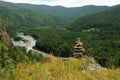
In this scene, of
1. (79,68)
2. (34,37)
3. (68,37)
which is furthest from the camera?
(34,37)

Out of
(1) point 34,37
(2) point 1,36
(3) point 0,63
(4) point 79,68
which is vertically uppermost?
(3) point 0,63

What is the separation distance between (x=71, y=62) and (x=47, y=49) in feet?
356

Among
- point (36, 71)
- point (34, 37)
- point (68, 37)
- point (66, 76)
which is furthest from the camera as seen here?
point (34, 37)

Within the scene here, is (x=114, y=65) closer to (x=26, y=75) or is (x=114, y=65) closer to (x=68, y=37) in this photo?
(x=26, y=75)

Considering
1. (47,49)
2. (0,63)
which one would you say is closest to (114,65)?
(0,63)

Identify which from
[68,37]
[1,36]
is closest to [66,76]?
[1,36]

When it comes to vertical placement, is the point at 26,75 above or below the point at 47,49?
above

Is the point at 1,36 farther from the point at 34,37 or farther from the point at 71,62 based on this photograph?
the point at 34,37

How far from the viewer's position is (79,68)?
9.59 metres

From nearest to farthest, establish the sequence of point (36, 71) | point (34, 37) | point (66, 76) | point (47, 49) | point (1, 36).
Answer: point (66, 76), point (36, 71), point (1, 36), point (47, 49), point (34, 37)

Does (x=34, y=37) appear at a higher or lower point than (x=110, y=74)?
lower

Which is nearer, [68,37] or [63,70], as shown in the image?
[63,70]

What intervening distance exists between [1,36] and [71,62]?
63784 millimetres

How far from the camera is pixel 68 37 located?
16650cm
